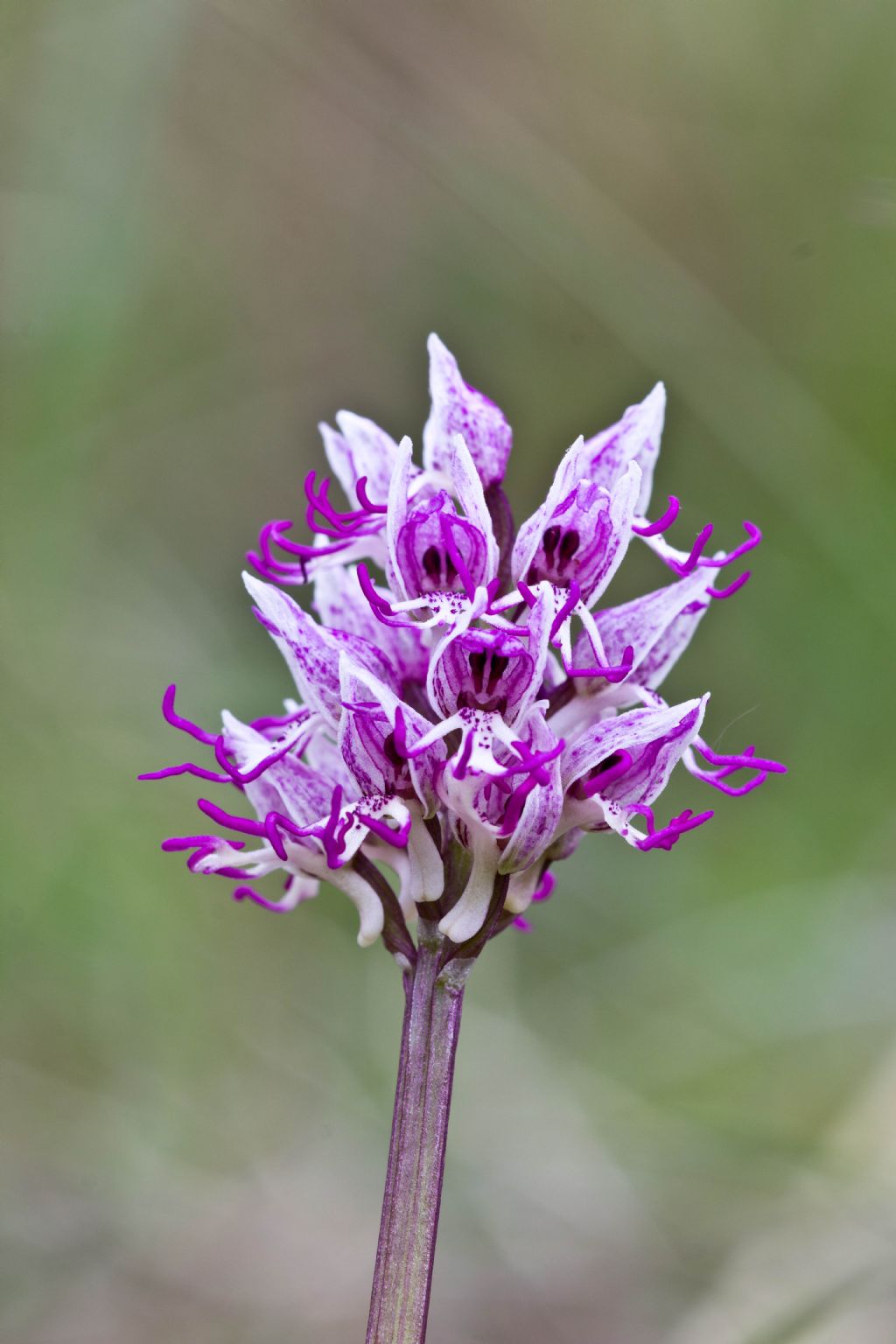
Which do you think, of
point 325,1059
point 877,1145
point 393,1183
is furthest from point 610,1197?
point 393,1183

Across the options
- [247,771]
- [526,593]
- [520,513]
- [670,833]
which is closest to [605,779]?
[670,833]

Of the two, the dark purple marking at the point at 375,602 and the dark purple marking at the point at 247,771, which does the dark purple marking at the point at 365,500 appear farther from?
the dark purple marking at the point at 247,771

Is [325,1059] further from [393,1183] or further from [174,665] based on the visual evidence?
[393,1183]

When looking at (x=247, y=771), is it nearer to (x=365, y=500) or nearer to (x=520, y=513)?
(x=365, y=500)

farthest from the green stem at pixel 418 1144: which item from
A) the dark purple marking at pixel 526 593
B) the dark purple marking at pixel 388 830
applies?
the dark purple marking at pixel 526 593

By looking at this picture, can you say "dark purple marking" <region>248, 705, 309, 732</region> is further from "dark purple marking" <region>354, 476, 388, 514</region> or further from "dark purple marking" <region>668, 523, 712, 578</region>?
"dark purple marking" <region>668, 523, 712, 578</region>

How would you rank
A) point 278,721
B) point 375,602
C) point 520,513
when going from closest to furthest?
point 375,602 → point 278,721 → point 520,513
